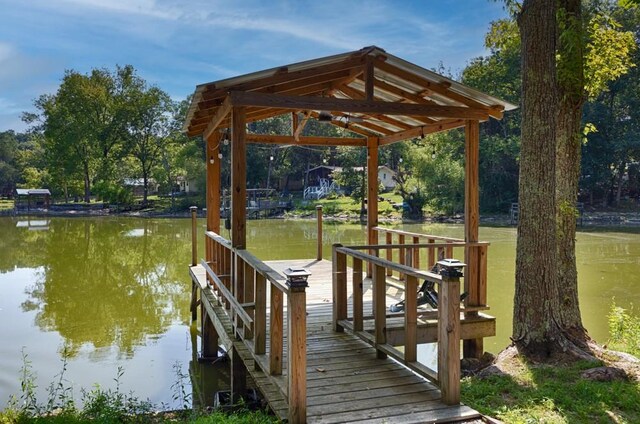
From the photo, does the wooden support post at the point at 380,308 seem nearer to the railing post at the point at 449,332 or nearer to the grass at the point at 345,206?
the railing post at the point at 449,332

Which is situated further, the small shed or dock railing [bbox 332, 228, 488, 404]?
the small shed

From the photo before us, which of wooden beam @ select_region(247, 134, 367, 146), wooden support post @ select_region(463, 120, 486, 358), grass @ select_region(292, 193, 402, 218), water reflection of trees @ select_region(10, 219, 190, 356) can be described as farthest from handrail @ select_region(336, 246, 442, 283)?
grass @ select_region(292, 193, 402, 218)

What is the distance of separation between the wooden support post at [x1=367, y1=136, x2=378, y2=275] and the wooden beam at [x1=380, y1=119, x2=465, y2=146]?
0.20m

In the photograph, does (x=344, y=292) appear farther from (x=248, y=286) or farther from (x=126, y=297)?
(x=126, y=297)

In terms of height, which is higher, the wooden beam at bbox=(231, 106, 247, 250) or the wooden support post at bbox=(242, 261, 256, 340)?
the wooden beam at bbox=(231, 106, 247, 250)

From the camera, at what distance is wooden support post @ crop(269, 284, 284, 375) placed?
3645 mm

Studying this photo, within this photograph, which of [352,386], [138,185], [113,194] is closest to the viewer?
[352,386]

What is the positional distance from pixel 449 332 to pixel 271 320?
4.26ft

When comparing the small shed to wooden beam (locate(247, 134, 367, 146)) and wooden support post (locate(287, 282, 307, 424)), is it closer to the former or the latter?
wooden beam (locate(247, 134, 367, 146))

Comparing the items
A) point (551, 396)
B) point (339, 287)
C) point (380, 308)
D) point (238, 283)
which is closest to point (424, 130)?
point (339, 287)

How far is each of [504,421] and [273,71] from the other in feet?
12.4

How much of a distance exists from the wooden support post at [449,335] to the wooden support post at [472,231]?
92.7 inches

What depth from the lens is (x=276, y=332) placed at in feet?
12.3

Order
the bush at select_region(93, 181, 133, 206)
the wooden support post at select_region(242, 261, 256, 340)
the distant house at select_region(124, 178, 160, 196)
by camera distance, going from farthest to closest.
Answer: the distant house at select_region(124, 178, 160, 196)
the bush at select_region(93, 181, 133, 206)
the wooden support post at select_region(242, 261, 256, 340)
